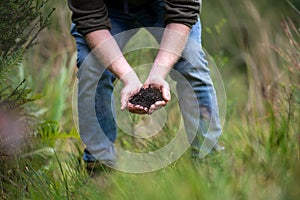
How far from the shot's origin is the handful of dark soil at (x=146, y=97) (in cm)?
242

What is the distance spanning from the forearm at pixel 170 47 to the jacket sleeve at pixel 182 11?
0.08ft

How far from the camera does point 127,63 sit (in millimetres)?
2650

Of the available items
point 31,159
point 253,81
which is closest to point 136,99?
point 31,159

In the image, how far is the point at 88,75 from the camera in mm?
2861

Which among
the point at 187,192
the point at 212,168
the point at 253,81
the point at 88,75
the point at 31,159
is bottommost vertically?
the point at 253,81

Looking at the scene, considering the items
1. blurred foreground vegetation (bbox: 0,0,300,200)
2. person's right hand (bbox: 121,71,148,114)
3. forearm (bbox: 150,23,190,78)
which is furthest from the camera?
forearm (bbox: 150,23,190,78)

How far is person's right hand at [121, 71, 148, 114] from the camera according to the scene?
7.83ft

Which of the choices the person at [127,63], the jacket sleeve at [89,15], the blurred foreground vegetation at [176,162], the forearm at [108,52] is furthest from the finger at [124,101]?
the jacket sleeve at [89,15]

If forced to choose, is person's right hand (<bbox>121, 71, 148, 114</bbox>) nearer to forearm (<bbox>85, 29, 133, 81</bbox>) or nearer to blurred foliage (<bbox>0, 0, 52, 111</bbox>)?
forearm (<bbox>85, 29, 133, 81</bbox>)

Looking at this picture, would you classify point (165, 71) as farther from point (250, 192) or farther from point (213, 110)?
point (250, 192)

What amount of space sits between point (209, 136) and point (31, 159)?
2.81 ft

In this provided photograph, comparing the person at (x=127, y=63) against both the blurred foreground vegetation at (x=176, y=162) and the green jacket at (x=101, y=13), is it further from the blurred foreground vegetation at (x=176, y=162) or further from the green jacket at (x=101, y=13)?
the blurred foreground vegetation at (x=176, y=162)

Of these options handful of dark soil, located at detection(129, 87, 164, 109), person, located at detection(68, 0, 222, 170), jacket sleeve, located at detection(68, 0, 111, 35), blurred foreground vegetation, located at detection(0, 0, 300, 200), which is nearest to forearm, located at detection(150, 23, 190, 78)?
person, located at detection(68, 0, 222, 170)

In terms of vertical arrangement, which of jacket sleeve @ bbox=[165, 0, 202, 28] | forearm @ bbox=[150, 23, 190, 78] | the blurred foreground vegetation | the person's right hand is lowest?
the blurred foreground vegetation
